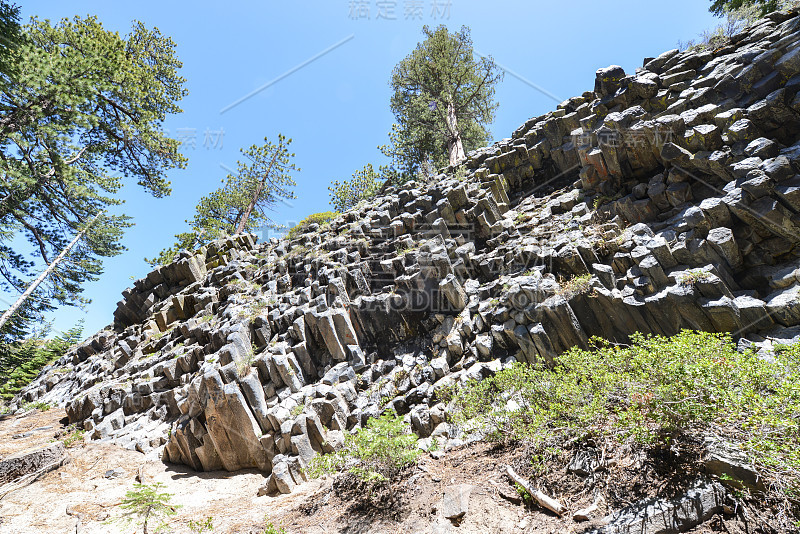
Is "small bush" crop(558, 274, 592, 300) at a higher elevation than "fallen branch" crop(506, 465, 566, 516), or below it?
higher

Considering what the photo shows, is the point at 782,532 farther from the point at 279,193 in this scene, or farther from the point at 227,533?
the point at 279,193

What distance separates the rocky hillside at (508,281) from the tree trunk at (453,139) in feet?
30.2

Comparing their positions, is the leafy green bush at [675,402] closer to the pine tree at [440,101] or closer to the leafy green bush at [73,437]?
the leafy green bush at [73,437]

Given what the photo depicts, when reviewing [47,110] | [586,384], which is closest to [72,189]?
[47,110]

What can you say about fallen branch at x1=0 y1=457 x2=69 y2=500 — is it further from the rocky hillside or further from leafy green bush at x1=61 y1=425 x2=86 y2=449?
the rocky hillside

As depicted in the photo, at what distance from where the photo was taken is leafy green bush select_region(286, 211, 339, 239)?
24.1 metres

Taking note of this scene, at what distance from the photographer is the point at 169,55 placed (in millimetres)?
30328

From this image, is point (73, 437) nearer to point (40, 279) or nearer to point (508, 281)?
point (40, 279)

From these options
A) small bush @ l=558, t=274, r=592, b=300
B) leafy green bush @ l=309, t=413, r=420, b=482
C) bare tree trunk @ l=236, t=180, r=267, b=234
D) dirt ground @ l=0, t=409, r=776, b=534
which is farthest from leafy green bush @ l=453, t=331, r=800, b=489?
bare tree trunk @ l=236, t=180, r=267, b=234

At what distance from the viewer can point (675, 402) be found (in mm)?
5082


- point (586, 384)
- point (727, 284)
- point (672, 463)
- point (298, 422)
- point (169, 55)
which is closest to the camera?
point (672, 463)

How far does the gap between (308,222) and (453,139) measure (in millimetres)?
14843

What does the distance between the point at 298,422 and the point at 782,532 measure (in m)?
10.7

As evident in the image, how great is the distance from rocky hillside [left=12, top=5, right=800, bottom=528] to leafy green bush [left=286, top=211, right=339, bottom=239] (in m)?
4.30
